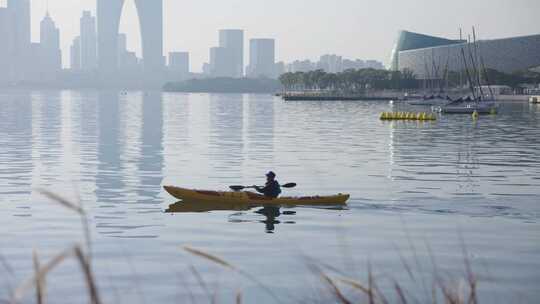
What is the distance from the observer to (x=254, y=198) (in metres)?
25.4

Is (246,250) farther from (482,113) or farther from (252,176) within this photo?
(482,113)

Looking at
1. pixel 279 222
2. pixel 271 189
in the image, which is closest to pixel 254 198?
pixel 271 189

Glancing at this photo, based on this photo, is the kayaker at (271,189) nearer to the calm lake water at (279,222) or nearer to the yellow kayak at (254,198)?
the yellow kayak at (254,198)

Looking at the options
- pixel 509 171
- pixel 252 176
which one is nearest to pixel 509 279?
pixel 252 176

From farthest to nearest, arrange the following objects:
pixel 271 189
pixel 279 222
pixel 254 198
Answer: pixel 254 198 < pixel 271 189 < pixel 279 222

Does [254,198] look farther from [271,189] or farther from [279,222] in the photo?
[279,222]

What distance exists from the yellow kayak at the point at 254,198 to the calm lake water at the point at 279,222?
0.40 metres

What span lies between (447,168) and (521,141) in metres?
21.2

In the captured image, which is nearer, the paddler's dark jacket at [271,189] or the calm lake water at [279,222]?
the calm lake water at [279,222]

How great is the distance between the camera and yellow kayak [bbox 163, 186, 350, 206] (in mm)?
25141

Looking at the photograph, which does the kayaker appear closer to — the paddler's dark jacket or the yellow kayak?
the paddler's dark jacket

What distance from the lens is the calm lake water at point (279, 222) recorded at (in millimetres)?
15102

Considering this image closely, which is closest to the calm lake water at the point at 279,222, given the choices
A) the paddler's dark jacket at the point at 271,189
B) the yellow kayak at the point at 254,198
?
the yellow kayak at the point at 254,198

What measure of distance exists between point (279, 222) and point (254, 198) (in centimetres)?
282
